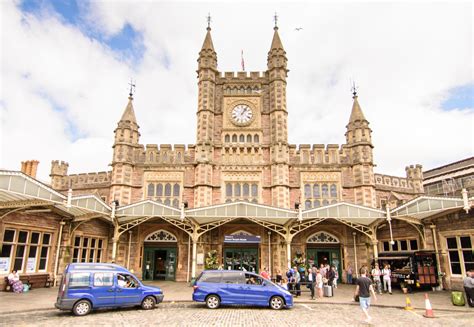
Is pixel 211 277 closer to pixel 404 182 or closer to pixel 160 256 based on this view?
pixel 160 256

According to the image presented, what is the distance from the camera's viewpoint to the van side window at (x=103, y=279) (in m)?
11.5

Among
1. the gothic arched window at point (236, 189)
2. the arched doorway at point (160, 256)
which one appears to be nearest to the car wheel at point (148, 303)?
the arched doorway at point (160, 256)

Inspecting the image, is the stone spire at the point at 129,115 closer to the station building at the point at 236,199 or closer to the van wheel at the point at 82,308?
the station building at the point at 236,199

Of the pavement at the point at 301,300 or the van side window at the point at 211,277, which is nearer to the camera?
the pavement at the point at 301,300

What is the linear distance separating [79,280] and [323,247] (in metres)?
17.0

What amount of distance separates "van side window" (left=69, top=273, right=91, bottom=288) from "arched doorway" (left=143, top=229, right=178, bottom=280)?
12.6 meters

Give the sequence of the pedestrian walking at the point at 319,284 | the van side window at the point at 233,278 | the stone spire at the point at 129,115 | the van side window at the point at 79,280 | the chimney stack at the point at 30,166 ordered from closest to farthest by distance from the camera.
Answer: the van side window at the point at 79,280 < the van side window at the point at 233,278 < the pedestrian walking at the point at 319,284 < the chimney stack at the point at 30,166 < the stone spire at the point at 129,115

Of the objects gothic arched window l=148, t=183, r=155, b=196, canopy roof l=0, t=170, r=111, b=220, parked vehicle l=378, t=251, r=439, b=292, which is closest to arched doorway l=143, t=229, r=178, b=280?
gothic arched window l=148, t=183, r=155, b=196

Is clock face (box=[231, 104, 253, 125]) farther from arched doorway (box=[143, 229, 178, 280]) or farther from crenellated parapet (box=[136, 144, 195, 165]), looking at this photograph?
arched doorway (box=[143, 229, 178, 280])

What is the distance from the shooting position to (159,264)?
24109 millimetres

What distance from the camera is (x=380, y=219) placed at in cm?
2053

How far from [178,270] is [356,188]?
13.6 m

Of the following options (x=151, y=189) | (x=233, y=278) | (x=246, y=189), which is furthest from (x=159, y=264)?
(x=233, y=278)

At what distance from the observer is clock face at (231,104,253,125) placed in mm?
26625
